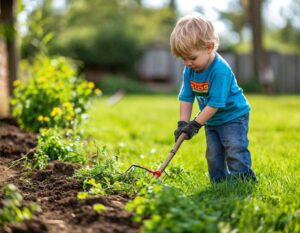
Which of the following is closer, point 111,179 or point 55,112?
point 111,179

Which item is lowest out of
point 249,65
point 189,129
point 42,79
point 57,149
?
point 249,65

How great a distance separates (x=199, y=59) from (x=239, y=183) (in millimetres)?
923

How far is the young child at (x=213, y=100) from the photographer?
350cm

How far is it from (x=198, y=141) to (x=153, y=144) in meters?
0.56

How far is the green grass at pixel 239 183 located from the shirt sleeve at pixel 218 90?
0.59 m

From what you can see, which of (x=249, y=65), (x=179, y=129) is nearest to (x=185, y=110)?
(x=179, y=129)

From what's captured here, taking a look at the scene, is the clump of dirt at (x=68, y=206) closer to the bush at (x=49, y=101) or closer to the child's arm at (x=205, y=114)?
the child's arm at (x=205, y=114)

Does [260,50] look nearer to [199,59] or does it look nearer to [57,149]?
[57,149]

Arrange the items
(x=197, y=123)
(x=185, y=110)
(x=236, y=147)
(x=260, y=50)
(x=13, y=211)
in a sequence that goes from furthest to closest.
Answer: (x=260, y=50) → (x=185, y=110) → (x=236, y=147) → (x=197, y=123) → (x=13, y=211)

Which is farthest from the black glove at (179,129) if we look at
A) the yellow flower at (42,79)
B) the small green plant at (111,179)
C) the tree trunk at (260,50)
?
the tree trunk at (260,50)

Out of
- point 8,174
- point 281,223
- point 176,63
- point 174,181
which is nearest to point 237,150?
point 174,181

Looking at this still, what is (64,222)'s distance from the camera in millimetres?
2713

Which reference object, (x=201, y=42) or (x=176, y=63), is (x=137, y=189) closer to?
(x=201, y=42)

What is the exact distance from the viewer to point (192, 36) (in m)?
3.45
